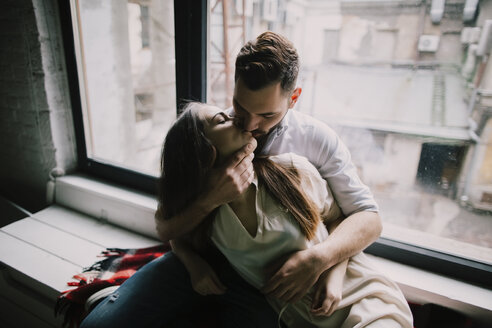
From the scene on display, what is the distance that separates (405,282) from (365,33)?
2.96 ft

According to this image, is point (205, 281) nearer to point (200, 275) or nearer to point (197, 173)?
point (200, 275)

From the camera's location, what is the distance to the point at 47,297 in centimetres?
128

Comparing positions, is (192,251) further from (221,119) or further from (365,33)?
(365,33)

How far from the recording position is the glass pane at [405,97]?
103cm

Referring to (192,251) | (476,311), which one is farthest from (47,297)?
(476,311)

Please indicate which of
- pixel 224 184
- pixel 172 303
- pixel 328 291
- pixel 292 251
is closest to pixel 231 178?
pixel 224 184

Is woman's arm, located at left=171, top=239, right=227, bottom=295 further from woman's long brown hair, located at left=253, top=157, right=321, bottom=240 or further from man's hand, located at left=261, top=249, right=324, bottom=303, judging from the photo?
woman's long brown hair, located at left=253, top=157, right=321, bottom=240

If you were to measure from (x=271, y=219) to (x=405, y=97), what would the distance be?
745 mm

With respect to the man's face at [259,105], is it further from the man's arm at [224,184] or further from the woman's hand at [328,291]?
the woman's hand at [328,291]

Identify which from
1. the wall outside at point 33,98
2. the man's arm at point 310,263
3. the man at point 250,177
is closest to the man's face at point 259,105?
the man at point 250,177

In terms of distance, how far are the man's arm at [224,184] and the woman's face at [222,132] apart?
0.07 ft

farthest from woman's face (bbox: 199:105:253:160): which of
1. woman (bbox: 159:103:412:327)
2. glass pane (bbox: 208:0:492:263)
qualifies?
glass pane (bbox: 208:0:492:263)

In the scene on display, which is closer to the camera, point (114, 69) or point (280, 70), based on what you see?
point (280, 70)

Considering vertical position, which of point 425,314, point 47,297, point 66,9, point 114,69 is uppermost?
point 66,9
